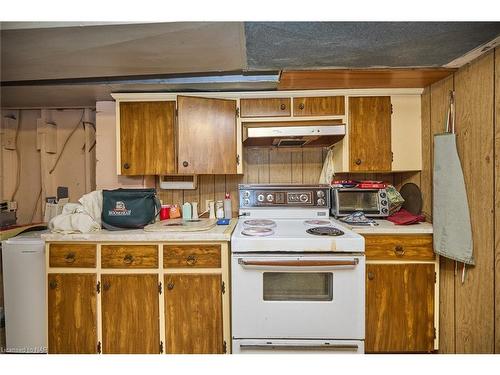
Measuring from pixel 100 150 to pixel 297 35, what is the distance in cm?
188

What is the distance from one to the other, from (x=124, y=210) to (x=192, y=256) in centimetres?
62

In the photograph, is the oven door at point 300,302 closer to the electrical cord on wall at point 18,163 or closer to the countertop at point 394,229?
the countertop at point 394,229

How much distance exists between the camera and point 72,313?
5.16ft

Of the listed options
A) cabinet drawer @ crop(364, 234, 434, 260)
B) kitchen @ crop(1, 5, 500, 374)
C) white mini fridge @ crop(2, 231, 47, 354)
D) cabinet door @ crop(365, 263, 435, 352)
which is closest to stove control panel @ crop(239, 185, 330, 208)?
kitchen @ crop(1, 5, 500, 374)

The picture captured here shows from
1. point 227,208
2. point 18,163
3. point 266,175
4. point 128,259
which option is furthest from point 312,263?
point 18,163

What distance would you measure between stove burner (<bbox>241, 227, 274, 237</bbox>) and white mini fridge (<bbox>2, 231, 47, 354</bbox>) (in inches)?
57.3

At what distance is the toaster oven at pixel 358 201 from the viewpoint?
200 cm

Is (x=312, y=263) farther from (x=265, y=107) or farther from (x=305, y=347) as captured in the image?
(x=265, y=107)

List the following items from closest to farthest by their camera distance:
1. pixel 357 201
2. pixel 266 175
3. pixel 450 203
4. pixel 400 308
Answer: pixel 450 203
pixel 400 308
pixel 357 201
pixel 266 175

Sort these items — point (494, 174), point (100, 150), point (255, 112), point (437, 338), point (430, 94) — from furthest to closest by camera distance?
1. point (100, 150)
2. point (255, 112)
3. point (430, 94)
4. point (437, 338)
5. point (494, 174)

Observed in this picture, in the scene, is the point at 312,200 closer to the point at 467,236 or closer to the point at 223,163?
the point at 223,163

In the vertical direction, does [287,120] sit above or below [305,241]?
above

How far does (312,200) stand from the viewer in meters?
2.09

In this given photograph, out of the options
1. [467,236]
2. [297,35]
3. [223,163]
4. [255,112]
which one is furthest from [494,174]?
[223,163]
